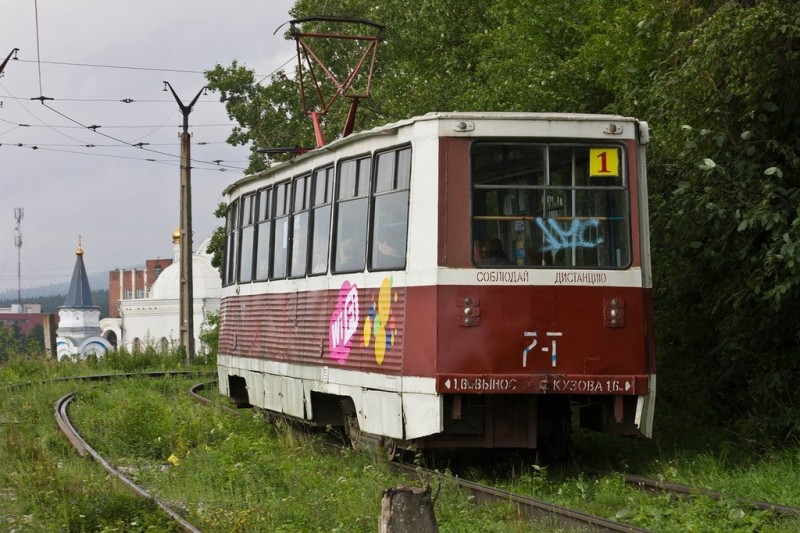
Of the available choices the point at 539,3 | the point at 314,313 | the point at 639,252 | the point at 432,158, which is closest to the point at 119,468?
the point at 314,313

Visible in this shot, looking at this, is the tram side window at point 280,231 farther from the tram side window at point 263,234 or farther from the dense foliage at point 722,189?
the dense foliage at point 722,189

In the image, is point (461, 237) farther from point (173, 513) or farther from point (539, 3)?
point (539, 3)

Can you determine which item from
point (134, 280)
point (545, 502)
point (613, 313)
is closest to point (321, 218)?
point (613, 313)

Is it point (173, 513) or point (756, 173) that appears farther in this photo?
point (756, 173)

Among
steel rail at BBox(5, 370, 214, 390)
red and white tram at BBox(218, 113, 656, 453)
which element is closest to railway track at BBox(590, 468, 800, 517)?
red and white tram at BBox(218, 113, 656, 453)

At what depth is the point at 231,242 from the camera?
1741 centimetres

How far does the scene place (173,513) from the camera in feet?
30.7

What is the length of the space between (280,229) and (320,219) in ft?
5.35

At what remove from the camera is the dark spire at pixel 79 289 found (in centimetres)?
11850

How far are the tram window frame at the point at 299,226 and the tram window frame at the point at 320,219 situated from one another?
0.45ft

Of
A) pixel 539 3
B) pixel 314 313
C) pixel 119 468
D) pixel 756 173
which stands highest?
pixel 539 3

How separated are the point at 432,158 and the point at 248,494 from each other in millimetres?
3127

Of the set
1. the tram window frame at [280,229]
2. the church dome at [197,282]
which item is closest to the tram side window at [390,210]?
the tram window frame at [280,229]

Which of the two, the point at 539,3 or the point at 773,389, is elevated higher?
the point at 539,3
